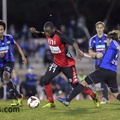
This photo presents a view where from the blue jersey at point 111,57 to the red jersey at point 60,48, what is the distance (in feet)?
3.15

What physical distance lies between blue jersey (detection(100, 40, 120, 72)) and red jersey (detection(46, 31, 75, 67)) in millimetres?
960

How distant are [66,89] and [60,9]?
629 inches

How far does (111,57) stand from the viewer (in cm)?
1252

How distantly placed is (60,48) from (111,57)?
132cm

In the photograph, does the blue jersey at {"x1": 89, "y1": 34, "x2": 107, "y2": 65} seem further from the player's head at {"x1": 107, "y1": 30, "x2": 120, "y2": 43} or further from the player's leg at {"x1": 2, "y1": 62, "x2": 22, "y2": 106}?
the player's leg at {"x1": 2, "y1": 62, "x2": 22, "y2": 106}

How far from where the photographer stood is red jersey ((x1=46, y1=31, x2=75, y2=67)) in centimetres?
1258

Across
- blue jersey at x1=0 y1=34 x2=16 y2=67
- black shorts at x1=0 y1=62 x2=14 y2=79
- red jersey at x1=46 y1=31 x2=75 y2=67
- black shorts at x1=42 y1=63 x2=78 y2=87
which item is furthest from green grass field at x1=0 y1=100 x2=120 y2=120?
blue jersey at x1=0 y1=34 x2=16 y2=67

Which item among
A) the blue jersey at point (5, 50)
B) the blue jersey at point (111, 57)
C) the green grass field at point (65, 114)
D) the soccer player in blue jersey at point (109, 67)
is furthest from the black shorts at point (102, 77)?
the blue jersey at point (5, 50)

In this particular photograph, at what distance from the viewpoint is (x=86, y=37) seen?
32.3 metres

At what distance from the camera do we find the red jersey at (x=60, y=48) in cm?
1258

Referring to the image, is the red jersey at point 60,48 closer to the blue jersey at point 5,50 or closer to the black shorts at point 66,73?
the black shorts at point 66,73

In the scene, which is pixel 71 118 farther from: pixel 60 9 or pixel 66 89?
pixel 60 9

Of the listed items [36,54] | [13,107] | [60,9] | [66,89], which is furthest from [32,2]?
[13,107]

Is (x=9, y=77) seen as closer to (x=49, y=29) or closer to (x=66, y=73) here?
(x=66, y=73)
